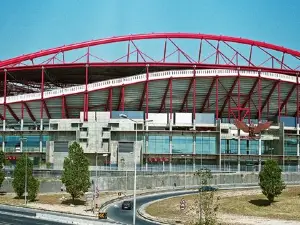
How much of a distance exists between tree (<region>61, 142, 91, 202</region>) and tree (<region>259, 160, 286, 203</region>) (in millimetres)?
29951

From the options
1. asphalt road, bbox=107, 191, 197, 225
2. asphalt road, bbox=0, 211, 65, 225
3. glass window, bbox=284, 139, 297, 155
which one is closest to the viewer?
asphalt road, bbox=0, 211, 65, 225

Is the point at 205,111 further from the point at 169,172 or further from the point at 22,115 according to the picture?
the point at 22,115

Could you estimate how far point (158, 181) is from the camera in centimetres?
10669

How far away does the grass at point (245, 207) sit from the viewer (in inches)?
2955

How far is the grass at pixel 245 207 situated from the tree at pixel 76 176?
11980mm

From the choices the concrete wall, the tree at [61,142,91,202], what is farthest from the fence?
the tree at [61,142,91,202]

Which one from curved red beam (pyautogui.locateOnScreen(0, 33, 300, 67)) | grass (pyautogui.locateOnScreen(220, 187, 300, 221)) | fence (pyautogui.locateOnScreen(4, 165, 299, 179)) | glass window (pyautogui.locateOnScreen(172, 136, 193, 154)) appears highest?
curved red beam (pyautogui.locateOnScreen(0, 33, 300, 67))

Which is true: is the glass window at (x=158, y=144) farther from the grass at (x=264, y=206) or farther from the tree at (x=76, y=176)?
the tree at (x=76, y=176)

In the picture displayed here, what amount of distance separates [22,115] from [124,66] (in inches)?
1162

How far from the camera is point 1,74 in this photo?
140m

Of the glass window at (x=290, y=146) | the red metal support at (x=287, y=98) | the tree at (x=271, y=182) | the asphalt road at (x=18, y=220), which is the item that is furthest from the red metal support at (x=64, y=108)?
the asphalt road at (x=18, y=220)

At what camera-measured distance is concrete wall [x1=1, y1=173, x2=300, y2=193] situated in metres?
96.8

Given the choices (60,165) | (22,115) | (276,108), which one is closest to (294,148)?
(276,108)

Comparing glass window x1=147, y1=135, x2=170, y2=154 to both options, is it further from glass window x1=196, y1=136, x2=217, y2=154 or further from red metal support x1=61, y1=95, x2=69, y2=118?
red metal support x1=61, y1=95, x2=69, y2=118
